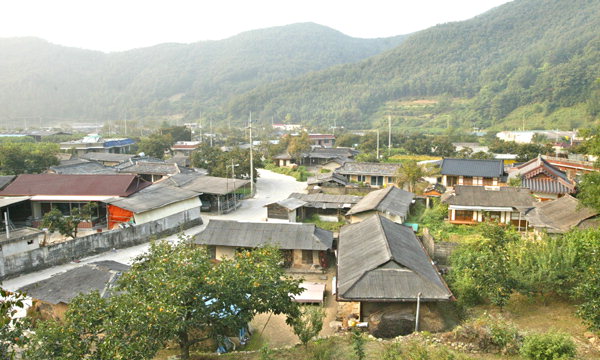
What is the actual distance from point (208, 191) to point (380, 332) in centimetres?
2005

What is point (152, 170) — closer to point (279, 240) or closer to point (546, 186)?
point (279, 240)

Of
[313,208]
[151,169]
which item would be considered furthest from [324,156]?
[313,208]

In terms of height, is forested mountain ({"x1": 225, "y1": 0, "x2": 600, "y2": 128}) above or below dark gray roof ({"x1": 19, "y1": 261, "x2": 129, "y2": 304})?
above

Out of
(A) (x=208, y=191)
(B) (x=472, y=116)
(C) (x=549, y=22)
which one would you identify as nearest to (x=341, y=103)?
(B) (x=472, y=116)

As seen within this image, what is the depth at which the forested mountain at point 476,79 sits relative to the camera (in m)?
88.9

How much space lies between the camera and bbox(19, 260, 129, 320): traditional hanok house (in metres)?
13.8

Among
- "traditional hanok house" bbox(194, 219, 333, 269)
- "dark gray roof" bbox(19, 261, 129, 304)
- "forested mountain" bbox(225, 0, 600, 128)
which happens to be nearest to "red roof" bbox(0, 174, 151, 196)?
"traditional hanok house" bbox(194, 219, 333, 269)

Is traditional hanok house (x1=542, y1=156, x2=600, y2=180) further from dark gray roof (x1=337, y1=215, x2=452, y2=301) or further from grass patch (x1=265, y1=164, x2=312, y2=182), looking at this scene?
grass patch (x1=265, y1=164, x2=312, y2=182)

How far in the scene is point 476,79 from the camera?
126562 mm

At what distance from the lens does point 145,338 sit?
8.02 meters

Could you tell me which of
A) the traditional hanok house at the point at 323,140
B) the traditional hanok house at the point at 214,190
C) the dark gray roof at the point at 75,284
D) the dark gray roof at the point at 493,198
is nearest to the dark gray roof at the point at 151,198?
the traditional hanok house at the point at 214,190

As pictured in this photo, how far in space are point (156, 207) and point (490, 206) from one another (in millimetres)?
18699

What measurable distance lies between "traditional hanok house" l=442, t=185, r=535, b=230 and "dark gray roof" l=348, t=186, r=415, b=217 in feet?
8.87

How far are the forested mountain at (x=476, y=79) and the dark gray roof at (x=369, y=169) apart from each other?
171 feet
